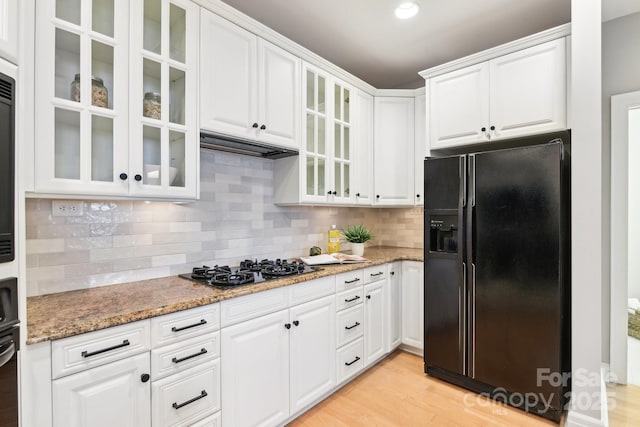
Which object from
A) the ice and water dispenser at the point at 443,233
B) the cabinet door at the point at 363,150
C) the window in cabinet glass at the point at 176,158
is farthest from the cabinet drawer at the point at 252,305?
the cabinet door at the point at 363,150

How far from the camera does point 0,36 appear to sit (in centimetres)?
96

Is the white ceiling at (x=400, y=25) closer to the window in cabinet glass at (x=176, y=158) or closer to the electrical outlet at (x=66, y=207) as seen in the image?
the window in cabinet glass at (x=176, y=158)

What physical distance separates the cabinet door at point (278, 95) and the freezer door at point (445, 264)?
1116 millimetres

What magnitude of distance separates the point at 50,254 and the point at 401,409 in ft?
7.41

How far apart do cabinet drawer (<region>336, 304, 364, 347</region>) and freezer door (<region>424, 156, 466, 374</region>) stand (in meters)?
0.54

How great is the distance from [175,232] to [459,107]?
235 centimetres

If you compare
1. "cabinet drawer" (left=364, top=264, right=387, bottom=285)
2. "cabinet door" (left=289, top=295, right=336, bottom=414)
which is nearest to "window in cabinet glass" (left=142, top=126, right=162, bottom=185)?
"cabinet door" (left=289, top=295, right=336, bottom=414)

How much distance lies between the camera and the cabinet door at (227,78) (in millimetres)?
1828

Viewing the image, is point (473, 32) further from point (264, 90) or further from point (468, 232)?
point (264, 90)

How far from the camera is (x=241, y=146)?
2.24 metres

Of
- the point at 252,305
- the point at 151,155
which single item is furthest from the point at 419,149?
the point at 151,155

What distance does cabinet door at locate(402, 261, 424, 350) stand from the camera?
2.85m

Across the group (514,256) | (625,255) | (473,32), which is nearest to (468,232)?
(514,256)

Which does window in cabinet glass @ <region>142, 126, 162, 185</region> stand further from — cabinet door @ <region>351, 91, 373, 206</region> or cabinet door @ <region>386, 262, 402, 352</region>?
cabinet door @ <region>386, 262, 402, 352</region>
